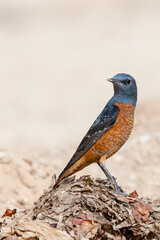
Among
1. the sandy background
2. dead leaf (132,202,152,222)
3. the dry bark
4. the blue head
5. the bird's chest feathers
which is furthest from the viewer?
the sandy background

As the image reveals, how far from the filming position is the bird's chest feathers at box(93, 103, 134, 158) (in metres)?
7.64

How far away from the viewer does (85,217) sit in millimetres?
6055

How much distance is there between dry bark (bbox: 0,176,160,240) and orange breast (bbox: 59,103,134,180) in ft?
3.11

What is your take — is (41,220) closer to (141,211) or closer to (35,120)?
(141,211)

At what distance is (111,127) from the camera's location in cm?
774

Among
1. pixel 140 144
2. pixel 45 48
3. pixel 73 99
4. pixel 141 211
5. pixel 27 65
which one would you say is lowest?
pixel 141 211

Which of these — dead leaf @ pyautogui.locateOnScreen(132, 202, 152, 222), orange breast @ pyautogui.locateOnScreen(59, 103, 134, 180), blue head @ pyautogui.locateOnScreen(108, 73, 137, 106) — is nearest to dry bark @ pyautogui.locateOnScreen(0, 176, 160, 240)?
dead leaf @ pyautogui.locateOnScreen(132, 202, 152, 222)

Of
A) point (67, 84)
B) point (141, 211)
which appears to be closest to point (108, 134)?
point (141, 211)

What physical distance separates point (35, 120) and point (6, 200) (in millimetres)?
8417

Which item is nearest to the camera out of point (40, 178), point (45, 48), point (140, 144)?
point (40, 178)

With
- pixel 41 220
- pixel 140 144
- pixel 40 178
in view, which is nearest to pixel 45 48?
pixel 140 144

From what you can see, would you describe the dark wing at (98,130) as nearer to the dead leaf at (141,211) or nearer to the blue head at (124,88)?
the blue head at (124,88)

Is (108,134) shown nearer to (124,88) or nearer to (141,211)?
(124,88)

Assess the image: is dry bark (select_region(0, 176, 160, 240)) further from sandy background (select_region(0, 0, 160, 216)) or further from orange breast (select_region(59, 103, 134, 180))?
sandy background (select_region(0, 0, 160, 216))
